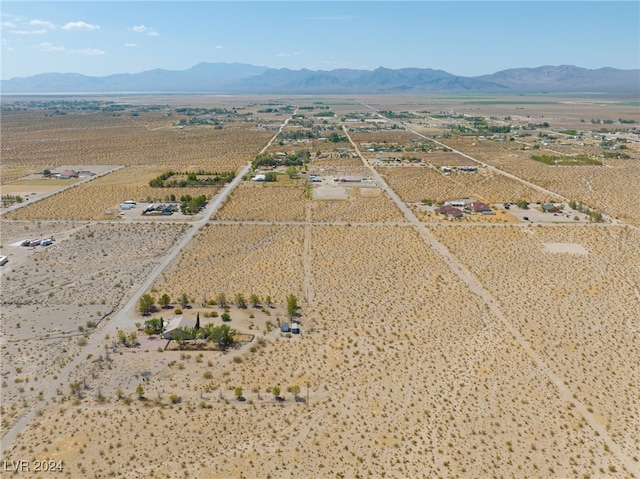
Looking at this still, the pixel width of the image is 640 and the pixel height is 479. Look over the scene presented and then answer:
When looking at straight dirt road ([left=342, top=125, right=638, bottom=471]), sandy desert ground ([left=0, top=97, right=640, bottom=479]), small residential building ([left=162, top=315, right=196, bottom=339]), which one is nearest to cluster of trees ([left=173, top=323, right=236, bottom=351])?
small residential building ([left=162, top=315, right=196, bottom=339])

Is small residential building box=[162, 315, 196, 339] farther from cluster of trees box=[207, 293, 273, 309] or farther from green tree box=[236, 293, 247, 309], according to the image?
green tree box=[236, 293, 247, 309]

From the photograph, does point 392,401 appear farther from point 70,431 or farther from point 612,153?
point 612,153

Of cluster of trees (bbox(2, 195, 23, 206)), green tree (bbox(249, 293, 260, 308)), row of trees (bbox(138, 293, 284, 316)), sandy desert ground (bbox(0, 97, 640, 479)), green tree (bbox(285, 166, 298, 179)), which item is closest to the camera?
sandy desert ground (bbox(0, 97, 640, 479))

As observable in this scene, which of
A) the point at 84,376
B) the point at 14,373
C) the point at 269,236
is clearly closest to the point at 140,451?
the point at 84,376

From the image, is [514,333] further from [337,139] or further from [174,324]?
[337,139]

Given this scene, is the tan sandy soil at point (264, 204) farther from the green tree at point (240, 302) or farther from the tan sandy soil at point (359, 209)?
the green tree at point (240, 302)

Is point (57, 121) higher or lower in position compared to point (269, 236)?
higher
